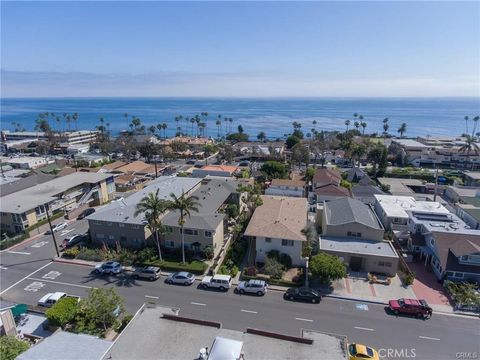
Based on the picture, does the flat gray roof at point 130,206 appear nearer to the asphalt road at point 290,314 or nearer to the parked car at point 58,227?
the asphalt road at point 290,314

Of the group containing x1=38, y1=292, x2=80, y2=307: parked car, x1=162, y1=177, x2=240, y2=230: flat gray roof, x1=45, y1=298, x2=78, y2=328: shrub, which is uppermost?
x1=162, y1=177, x2=240, y2=230: flat gray roof

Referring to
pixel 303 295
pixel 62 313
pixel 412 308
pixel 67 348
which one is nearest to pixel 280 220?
pixel 303 295

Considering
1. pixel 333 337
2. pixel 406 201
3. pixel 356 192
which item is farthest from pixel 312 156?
pixel 333 337

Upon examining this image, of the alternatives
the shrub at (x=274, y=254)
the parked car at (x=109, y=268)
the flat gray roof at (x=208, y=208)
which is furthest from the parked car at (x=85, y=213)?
the shrub at (x=274, y=254)

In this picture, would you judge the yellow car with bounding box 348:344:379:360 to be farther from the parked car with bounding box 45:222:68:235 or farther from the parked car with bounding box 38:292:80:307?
the parked car with bounding box 45:222:68:235

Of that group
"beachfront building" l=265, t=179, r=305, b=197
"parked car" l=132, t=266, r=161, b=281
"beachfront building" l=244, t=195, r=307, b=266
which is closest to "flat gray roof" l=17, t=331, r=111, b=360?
"parked car" l=132, t=266, r=161, b=281

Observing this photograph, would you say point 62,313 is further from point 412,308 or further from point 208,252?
point 412,308

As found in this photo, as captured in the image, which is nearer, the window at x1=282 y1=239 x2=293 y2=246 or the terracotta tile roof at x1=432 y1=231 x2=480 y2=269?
the terracotta tile roof at x1=432 y1=231 x2=480 y2=269
